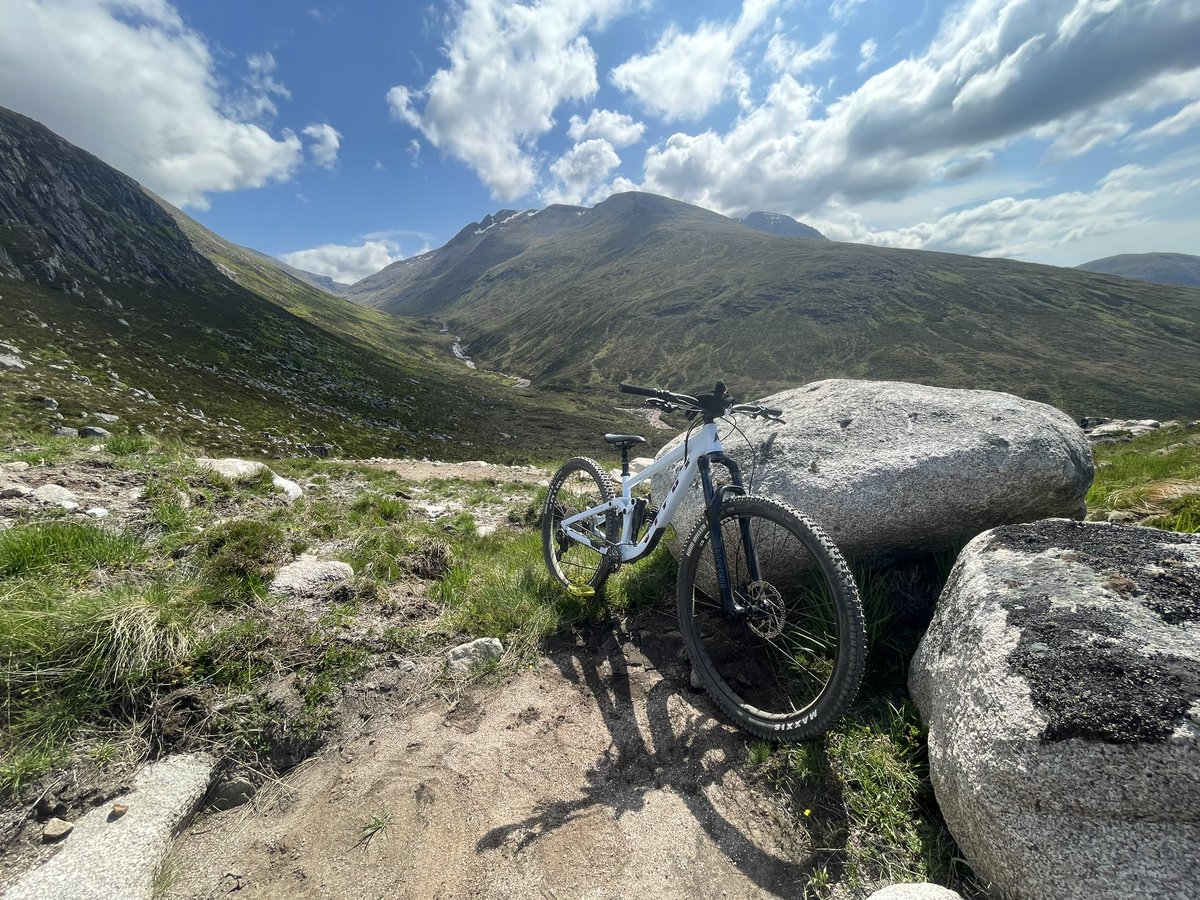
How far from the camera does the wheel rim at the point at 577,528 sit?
255 inches

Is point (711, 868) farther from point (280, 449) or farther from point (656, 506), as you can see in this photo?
point (280, 449)

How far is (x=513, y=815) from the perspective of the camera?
3.48 m

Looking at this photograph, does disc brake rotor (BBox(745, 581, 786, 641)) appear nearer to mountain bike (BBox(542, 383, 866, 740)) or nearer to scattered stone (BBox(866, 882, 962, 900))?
mountain bike (BBox(542, 383, 866, 740))

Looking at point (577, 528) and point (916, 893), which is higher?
point (577, 528)

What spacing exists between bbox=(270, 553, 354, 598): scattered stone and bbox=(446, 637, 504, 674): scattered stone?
1.68 m

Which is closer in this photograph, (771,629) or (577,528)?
(771,629)

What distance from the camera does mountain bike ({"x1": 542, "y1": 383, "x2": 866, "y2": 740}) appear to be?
12.1 ft

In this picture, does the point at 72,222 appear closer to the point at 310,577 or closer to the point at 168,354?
the point at 168,354

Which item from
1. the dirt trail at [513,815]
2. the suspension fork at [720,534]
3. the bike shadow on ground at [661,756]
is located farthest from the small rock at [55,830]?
the suspension fork at [720,534]

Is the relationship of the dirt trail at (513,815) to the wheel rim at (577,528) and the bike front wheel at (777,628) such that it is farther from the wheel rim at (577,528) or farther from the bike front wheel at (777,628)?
the wheel rim at (577,528)

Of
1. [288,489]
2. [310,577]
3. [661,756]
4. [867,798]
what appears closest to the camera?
[867,798]

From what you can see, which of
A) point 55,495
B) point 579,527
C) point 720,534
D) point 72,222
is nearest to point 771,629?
point 720,534

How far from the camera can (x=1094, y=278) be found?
18950 cm

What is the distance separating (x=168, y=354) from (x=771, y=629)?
66991mm
